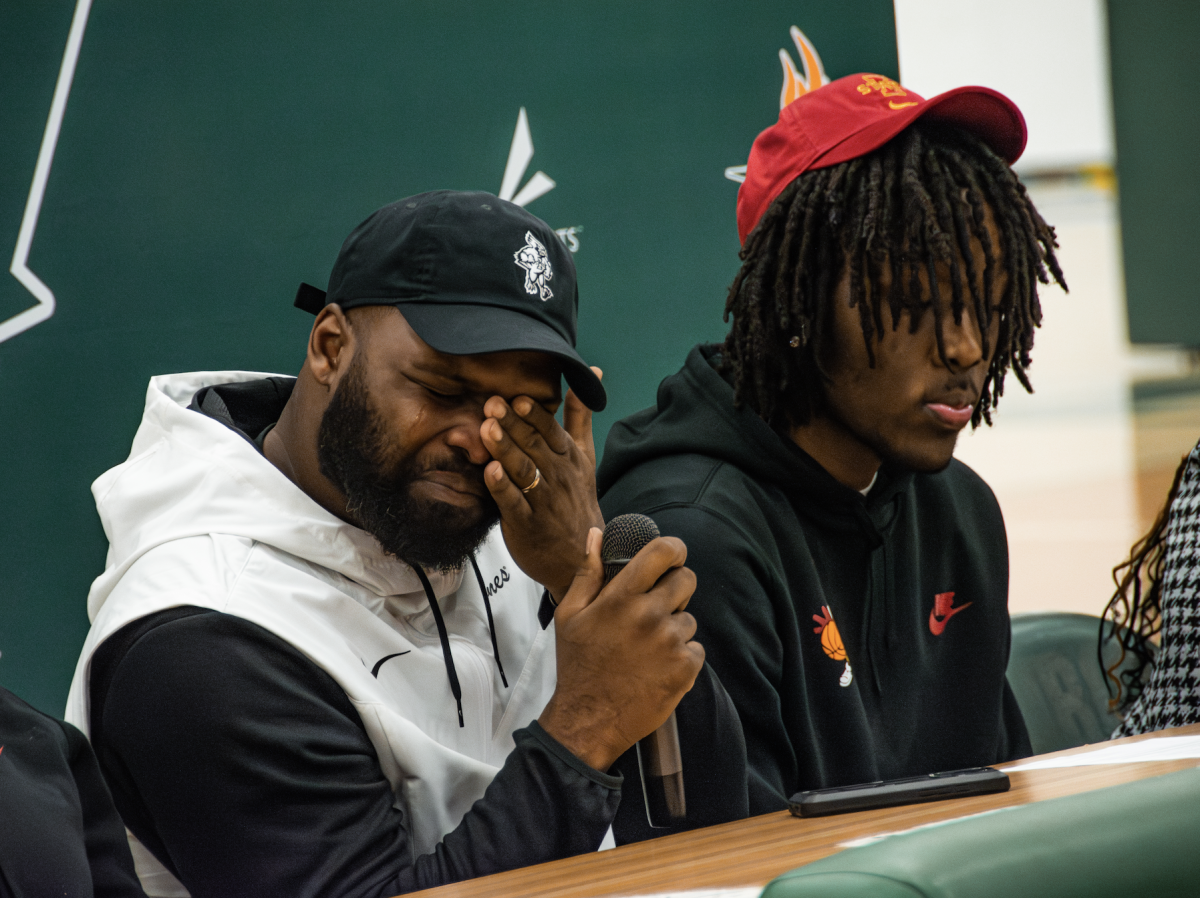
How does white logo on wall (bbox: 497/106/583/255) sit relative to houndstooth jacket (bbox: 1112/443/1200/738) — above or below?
above

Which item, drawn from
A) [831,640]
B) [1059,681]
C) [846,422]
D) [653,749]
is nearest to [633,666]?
[653,749]

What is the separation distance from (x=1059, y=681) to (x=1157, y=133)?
18.0 feet

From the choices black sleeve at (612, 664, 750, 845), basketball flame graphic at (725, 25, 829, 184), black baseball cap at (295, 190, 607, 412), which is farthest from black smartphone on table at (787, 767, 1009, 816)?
basketball flame graphic at (725, 25, 829, 184)

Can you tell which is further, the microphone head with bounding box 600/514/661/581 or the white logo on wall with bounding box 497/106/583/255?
the white logo on wall with bounding box 497/106/583/255

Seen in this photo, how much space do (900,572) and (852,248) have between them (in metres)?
0.50

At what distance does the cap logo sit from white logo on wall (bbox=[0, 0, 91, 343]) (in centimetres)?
120

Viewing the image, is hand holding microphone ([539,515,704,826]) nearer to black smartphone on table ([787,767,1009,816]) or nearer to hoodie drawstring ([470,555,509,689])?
black smartphone on table ([787,767,1009,816])

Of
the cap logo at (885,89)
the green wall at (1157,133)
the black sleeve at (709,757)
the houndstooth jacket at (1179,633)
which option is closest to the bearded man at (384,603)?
the black sleeve at (709,757)

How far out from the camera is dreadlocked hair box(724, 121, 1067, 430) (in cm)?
162

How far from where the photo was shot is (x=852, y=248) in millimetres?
1644

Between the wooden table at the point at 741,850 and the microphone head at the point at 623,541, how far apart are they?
0.29m

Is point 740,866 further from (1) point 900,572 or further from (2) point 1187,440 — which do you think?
(2) point 1187,440

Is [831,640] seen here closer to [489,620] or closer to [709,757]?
[709,757]

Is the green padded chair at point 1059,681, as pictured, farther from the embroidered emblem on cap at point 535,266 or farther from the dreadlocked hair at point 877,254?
the embroidered emblem on cap at point 535,266
